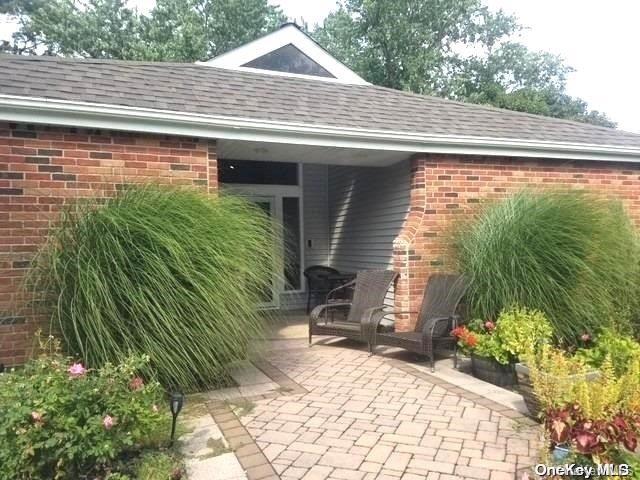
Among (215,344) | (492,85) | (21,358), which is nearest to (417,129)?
(215,344)

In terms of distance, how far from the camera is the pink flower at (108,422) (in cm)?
238

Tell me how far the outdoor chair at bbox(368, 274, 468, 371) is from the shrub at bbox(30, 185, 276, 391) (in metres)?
1.82

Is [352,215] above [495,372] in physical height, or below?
above

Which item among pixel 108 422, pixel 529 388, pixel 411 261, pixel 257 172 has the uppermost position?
pixel 257 172

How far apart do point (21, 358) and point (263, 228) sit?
2485mm

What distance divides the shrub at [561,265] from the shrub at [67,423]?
353cm

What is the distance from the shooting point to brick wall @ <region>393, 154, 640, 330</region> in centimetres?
598

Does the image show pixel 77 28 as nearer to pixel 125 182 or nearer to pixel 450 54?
pixel 450 54

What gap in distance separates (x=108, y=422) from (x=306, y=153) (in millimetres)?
4533

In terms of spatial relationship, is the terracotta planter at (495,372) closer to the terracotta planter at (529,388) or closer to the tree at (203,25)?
the terracotta planter at (529,388)

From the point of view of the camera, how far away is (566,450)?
2.26 metres

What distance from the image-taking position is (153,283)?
3.69m

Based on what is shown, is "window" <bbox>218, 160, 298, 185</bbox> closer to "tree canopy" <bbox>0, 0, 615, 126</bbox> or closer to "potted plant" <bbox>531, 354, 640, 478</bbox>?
"potted plant" <bbox>531, 354, 640, 478</bbox>

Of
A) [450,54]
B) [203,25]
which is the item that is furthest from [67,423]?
[450,54]
